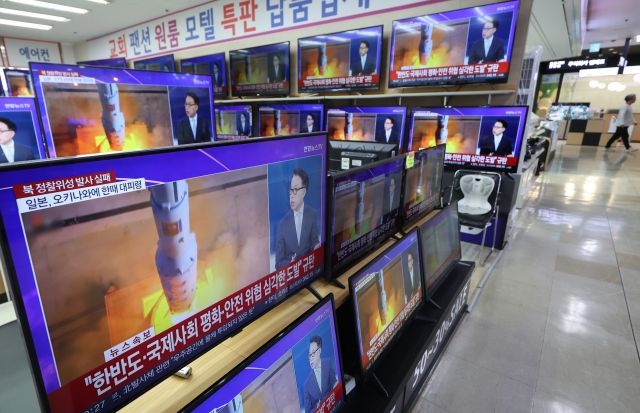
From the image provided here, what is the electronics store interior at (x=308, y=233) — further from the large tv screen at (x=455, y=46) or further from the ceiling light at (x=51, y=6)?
the ceiling light at (x=51, y=6)

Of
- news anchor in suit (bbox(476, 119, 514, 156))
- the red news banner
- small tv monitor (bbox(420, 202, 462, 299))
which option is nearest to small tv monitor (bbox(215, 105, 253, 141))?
news anchor in suit (bbox(476, 119, 514, 156))

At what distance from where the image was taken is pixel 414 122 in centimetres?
410

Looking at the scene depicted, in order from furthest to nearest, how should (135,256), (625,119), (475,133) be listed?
(625,119) → (475,133) → (135,256)

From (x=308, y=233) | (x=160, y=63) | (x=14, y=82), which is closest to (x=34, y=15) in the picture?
(x=14, y=82)

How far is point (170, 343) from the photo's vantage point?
0.83 m

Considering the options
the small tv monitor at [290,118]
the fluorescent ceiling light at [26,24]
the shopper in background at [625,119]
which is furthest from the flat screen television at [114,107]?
the shopper in background at [625,119]

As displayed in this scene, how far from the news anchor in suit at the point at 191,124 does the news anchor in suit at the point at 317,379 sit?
2966mm

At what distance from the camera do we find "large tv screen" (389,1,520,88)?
3336 millimetres

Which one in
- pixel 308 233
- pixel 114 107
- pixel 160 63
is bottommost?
pixel 308 233

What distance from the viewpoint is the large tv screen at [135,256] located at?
590mm

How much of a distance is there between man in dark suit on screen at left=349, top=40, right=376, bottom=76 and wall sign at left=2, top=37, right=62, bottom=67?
366 inches

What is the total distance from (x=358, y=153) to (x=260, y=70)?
4236 millimetres

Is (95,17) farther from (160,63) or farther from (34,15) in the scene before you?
(160,63)

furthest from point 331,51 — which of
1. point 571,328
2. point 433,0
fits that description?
point 571,328
